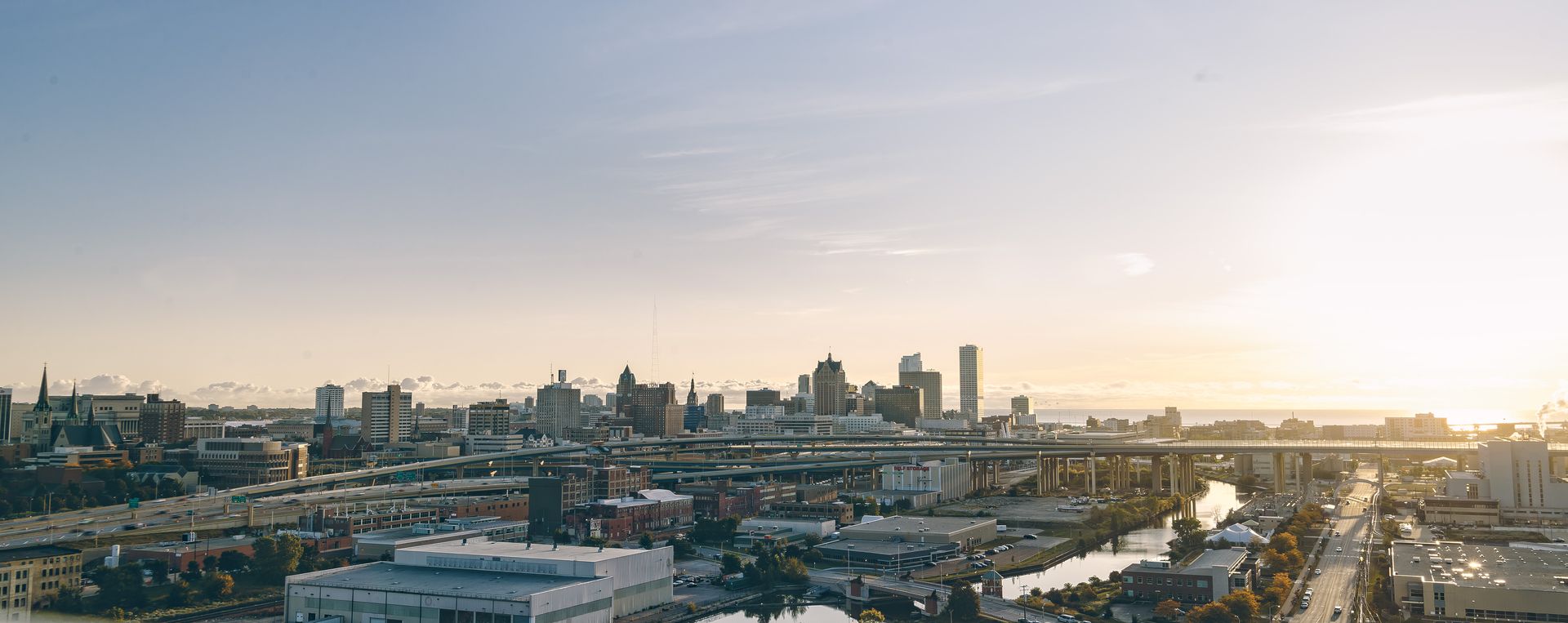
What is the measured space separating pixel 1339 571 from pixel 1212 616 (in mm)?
10348

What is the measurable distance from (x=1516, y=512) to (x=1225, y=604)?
28.9 m

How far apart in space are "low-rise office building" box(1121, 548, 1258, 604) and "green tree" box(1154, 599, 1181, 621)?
1.35 meters

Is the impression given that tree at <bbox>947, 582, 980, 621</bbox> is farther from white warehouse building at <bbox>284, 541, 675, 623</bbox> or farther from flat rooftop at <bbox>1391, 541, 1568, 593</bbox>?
flat rooftop at <bbox>1391, 541, 1568, 593</bbox>

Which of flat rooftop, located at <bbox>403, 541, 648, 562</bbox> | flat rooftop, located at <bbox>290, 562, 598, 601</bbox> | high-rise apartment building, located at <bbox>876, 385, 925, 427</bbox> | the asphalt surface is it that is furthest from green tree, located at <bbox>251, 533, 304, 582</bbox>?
high-rise apartment building, located at <bbox>876, 385, 925, 427</bbox>

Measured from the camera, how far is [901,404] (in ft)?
458

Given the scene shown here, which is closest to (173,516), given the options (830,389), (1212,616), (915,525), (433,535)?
(433,535)

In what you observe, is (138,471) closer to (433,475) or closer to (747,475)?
(433,475)

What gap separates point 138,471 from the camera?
5438 centimetres

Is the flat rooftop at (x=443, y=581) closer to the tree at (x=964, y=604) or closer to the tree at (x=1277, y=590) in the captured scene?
the tree at (x=964, y=604)

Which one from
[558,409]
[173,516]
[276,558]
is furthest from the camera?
[558,409]

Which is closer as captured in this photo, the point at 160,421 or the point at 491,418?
the point at 160,421

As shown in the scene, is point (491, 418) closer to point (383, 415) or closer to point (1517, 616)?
point (383, 415)

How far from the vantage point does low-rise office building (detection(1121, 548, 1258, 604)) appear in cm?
2853

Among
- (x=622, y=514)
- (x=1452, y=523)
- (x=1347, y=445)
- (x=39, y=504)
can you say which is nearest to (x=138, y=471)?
(x=39, y=504)
